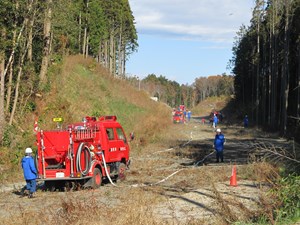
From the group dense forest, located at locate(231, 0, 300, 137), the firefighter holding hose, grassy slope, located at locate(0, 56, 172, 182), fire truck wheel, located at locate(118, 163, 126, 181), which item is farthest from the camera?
dense forest, located at locate(231, 0, 300, 137)

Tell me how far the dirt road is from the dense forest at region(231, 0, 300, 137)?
18745 mm

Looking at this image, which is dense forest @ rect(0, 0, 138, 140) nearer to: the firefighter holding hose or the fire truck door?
the fire truck door

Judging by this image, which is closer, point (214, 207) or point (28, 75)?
point (214, 207)

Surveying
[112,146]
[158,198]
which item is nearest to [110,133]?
[112,146]

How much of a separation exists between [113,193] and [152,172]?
18.7 ft

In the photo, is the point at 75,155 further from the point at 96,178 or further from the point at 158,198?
the point at 158,198

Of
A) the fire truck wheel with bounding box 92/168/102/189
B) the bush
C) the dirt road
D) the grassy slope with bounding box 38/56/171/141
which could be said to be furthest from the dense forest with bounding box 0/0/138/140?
the bush

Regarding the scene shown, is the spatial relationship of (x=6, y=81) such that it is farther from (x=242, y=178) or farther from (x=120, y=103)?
(x=120, y=103)

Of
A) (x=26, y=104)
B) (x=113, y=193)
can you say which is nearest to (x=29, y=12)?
(x=26, y=104)

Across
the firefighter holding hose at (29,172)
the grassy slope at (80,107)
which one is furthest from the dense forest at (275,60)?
the firefighter holding hose at (29,172)

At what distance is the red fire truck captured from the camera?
1534 cm

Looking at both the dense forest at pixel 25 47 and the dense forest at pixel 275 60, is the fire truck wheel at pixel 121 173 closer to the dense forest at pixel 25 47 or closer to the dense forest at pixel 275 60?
the dense forest at pixel 25 47

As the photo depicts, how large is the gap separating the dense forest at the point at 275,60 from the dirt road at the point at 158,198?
61.5 ft

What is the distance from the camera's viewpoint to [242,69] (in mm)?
83312
